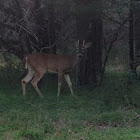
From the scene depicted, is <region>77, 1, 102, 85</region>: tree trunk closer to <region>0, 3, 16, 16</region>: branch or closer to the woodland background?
the woodland background

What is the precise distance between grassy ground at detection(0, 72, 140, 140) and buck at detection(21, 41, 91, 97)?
36 cm

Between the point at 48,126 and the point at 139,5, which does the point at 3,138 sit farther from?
the point at 139,5

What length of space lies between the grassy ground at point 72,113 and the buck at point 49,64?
36 cm

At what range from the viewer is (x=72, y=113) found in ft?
26.7

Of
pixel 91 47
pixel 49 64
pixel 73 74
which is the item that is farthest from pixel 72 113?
pixel 73 74

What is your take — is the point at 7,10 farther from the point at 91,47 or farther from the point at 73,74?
the point at 73,74

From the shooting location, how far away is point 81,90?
430 inches

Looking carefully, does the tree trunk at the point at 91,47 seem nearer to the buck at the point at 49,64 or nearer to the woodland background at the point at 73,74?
the woodland background at the point at 73,74

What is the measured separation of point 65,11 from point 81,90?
2.27 meters

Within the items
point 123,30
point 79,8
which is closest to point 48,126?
point 79,8

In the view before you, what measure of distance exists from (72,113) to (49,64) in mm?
3201

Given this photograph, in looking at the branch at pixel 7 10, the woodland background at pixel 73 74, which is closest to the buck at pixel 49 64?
the woodland background at pixel 73 74

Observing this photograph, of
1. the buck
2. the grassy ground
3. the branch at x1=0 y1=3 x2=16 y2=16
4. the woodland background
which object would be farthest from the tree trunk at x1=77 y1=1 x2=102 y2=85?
the branch at x1=0 y1=3 x2=16 y2=16

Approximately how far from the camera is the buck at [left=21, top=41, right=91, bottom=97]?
10781 millimetres
